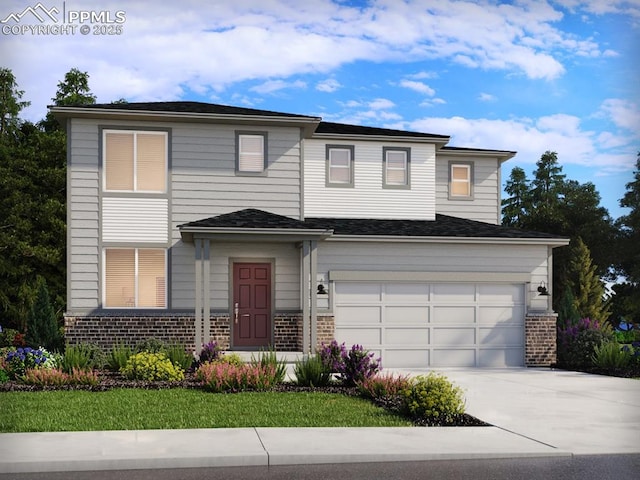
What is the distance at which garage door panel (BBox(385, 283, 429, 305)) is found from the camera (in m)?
22.3

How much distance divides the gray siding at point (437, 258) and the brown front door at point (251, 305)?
1668 mm

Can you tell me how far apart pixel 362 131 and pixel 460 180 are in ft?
12.2

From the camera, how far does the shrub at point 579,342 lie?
22250mm

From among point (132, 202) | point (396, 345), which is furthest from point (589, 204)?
point (132, 202)

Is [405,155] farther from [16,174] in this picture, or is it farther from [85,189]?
[16,174]

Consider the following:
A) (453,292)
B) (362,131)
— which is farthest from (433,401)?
(362,131)

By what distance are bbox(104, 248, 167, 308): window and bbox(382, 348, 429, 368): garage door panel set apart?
5902 mm

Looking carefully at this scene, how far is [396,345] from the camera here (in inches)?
875

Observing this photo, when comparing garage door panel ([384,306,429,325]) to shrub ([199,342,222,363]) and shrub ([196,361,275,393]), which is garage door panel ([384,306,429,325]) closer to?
shrub ([199,342,222,363])

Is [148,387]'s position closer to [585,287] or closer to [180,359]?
[180,359]

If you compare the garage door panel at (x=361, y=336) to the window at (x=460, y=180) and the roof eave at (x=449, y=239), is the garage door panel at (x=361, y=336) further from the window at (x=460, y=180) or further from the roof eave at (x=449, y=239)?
the window at (x=460, y=180)

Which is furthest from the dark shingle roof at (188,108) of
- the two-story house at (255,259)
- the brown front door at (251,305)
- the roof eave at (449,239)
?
the brown front door at (251,305)

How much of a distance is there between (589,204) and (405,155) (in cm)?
2689

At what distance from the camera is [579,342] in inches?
892
